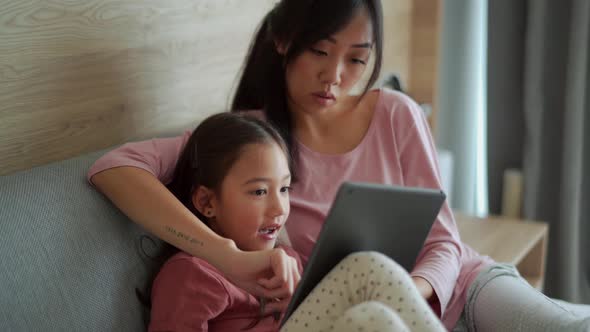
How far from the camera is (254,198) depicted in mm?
1336

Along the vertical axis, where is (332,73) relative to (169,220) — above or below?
above

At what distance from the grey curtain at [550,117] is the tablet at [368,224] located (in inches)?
62.9

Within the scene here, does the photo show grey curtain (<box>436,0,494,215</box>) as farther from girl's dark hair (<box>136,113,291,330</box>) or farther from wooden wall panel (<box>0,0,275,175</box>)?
girl's dark hair (<box>136,113,291,330</box>)

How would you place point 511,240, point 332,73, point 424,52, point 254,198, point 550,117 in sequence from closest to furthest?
point 254,198 → point 332,73 → point 511,240 → point 550,117 → point 424,52

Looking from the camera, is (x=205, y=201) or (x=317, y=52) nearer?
(x=205, y=201)

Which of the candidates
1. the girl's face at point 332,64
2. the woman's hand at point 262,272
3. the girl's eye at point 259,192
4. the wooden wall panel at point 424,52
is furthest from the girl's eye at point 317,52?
the wooden wall panel at point 424,52

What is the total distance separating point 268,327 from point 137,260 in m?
0.27

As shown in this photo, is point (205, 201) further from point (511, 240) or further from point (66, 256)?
point (511, 240)

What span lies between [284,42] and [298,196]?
0.35 metres

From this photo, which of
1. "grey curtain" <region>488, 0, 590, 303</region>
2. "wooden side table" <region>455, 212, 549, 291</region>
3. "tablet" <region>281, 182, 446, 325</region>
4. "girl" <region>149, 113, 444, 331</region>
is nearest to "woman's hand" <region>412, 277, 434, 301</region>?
"tablet" <region>281, 182, 446, 325</region>

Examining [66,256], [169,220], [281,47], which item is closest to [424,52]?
[281,47]

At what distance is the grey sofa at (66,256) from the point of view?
1113 millimetres

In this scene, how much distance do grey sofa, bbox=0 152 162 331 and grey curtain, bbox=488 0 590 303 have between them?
6.07ft

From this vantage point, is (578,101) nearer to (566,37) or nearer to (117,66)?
(566,37)
